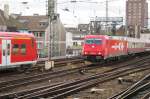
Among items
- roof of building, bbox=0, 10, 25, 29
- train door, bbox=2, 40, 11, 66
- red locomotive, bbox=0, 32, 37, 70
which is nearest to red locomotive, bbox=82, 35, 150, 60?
red locomotive, bbox=0, 32, 37, 70

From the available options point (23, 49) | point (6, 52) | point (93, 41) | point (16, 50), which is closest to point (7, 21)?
point (93, 41)

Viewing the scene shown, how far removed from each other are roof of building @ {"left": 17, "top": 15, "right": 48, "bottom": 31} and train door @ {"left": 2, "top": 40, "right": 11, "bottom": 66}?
49918 mm

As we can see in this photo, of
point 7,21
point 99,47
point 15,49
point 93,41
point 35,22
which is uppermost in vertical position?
point 35,22

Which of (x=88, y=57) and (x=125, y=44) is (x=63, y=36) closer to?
(x=125, y=44)

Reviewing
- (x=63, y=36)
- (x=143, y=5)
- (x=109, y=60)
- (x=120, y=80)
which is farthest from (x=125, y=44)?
(x=143, y=5)

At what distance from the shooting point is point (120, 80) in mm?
21906

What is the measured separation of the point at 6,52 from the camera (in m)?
24.4

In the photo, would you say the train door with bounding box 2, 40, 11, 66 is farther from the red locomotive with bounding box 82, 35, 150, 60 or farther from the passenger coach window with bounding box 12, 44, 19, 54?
the red locomotive with bounding box 82, 35, 150, 60

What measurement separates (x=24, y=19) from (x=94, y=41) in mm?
46552

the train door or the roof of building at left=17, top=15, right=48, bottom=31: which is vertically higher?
the roof of building at left=17, top=15, right=48, bottom=31

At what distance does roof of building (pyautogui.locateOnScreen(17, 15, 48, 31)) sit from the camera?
75.9 meters

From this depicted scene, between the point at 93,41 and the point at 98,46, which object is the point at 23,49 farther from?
the point at 93,41

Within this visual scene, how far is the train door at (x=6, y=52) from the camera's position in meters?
24.0

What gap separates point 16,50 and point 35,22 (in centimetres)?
5307
